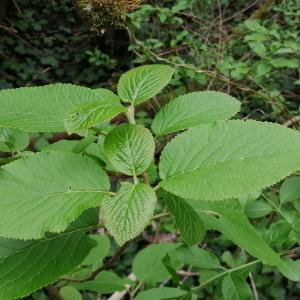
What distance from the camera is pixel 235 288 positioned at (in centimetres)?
89

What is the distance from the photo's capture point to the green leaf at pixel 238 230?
2.05ft

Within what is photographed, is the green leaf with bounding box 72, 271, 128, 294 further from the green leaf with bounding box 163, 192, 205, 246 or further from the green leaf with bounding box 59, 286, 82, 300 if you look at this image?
the green leaf with bounding box 163, 192, 205, 246

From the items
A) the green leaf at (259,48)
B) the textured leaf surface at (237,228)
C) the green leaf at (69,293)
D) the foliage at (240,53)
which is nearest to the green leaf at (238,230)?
the textured leaf surface at (237,228)

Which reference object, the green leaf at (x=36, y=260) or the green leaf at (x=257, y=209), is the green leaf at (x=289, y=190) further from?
the green leaf at (x=36, y=260)

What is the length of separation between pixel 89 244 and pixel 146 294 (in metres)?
0.42

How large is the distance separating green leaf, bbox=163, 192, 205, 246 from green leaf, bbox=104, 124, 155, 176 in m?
0.05

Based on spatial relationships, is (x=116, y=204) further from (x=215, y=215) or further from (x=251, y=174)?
(x=215, y=215)

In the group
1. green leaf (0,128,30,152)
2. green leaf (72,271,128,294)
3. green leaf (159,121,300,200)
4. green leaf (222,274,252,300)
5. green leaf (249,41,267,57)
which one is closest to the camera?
green leaf (159,121,300,200)

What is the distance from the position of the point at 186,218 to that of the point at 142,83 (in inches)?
7.5

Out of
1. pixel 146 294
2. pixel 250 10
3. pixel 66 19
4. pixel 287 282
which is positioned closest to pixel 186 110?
pixel 146 294

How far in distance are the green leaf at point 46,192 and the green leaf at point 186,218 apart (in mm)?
A: 81

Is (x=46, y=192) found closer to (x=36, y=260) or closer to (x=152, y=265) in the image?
(x=36, y=260)

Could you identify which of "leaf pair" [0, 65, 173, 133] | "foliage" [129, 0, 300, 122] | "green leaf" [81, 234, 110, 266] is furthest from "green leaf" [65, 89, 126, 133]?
"foliage" [129, 0, 300, 122]

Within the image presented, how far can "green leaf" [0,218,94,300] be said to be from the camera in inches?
22.5
